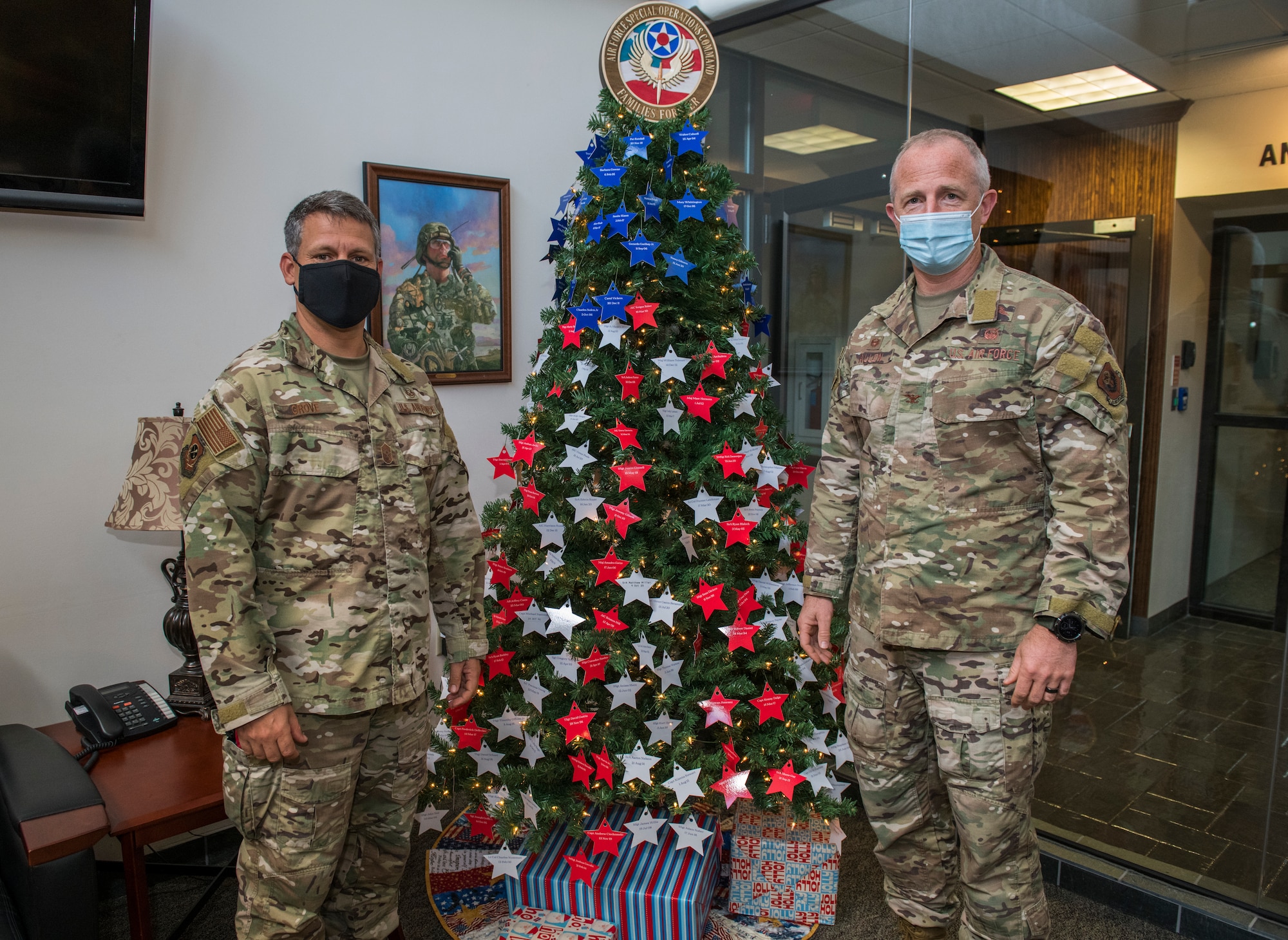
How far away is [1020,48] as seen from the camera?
2.57 m

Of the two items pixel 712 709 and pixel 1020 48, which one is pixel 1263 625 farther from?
pixel 1020 48

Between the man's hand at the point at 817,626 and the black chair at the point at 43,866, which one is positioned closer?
the black chair at the point at 43,866

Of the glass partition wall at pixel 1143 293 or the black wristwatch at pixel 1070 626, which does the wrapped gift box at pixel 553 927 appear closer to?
the black wristwatch at pixel 1070 626

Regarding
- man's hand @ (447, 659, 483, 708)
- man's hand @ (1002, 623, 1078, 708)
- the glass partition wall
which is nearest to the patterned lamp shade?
man's hand @ (447, 659, 483, 708)

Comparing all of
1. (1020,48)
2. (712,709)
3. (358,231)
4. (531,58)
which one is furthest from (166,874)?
(1020,48)

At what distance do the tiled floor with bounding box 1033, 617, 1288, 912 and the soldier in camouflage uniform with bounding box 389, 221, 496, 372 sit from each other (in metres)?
2.34

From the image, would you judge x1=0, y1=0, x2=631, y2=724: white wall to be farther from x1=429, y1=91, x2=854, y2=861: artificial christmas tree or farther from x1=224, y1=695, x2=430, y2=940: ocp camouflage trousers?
x1=224, y1=695, x2=430, y2=940: ocp camouflage trousers

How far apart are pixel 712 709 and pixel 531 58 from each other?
7.87 ft

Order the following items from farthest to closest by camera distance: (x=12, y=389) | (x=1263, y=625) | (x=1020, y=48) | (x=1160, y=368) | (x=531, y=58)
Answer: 1. (x=531, y=58)
2. (x=1020, y=48)
3. (x=1160, y=368)
4. (x=1263, y=625)
5. (x=12, y=389)

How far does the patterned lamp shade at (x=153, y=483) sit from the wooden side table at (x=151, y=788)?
0.58 m

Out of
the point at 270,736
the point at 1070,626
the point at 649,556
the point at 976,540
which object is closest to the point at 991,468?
the point at 976,540

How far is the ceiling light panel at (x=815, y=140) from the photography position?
3.12 metres

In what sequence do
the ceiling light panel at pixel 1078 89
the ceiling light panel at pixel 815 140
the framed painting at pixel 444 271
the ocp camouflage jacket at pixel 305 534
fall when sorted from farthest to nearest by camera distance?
the ceiling light panel at pixel 815 140
the framed painting at pixel 444 271
the ceiling light panel at pixel 1078 89
the ocp camouflage jacket at pixel 305 534

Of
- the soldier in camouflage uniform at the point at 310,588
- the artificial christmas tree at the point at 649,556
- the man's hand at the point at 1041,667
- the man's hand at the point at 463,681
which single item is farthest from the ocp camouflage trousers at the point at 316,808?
the man's hand at the point at 1041,667
